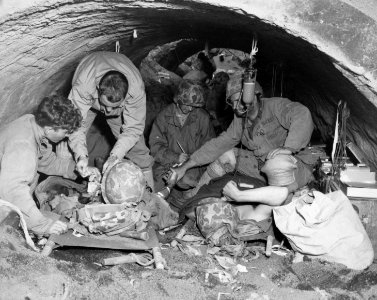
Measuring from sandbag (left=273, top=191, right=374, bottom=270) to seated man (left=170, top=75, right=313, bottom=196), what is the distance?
1095 mm

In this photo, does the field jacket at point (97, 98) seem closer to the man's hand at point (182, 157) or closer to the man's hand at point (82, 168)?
the man's hand at point (82, 168)

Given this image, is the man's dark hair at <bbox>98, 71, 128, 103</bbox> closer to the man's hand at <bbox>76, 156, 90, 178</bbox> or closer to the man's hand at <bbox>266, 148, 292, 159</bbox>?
the man's hand at <bbox>76, 156, 90, 178</bbox>

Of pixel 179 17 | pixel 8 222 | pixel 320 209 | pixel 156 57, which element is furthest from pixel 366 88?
pixel 156 57

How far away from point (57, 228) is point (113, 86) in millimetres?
1551

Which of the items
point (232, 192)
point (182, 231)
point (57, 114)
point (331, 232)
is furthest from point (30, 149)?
point (331, 232)

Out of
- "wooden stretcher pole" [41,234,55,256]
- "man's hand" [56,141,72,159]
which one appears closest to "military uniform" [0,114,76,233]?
"wooden stretcher pole" [41,234,55,256]

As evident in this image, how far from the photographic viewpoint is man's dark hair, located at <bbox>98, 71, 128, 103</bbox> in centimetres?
484

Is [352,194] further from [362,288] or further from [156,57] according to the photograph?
[156,57]

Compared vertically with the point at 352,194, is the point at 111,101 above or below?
above

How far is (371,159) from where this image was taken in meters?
5.12

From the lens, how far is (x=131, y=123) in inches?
218

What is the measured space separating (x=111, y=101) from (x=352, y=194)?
2.66m

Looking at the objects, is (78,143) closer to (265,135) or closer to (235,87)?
(235,87)

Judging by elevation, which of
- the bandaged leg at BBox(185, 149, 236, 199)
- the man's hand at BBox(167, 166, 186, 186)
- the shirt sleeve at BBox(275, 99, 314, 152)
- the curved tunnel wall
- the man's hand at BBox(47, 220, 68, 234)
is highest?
the curved tunnel wall
